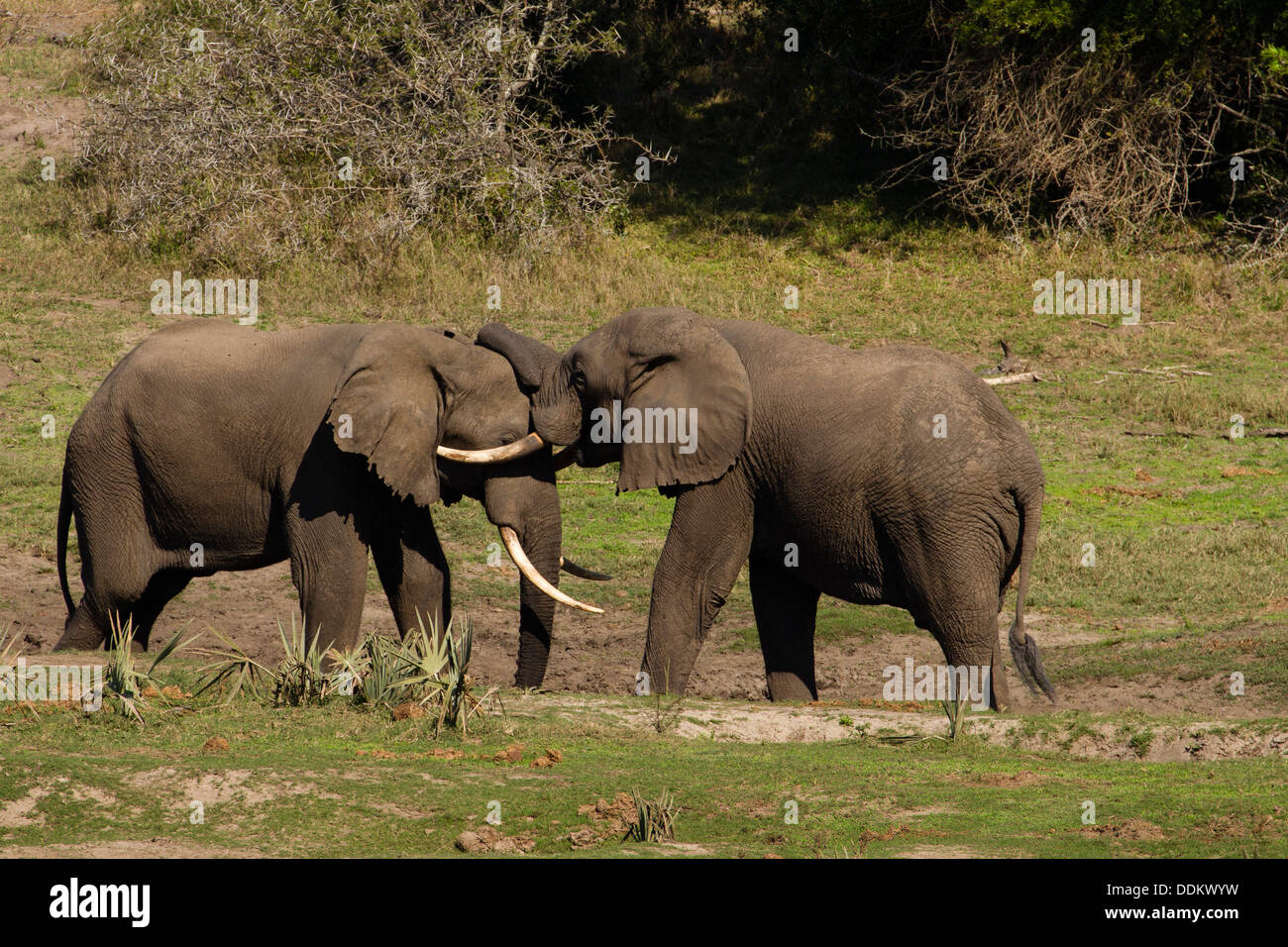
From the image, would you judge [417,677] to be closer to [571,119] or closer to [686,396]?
[686,396]

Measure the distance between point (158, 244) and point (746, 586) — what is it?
1084 centimetres

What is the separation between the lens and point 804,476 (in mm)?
11477

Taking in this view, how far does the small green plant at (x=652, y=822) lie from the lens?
312 inches

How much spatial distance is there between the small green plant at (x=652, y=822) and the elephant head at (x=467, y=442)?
3.39 m

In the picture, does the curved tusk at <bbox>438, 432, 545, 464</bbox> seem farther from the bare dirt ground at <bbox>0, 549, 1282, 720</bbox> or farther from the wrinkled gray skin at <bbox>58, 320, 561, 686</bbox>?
the bare dirt ground at <bbox>0, 549, 1282, 720</bbox>

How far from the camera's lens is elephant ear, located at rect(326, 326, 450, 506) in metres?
11.1

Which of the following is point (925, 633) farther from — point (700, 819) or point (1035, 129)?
point (1035, 129)

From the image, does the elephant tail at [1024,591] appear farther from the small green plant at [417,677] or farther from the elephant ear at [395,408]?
the elephant ear at [395,408]

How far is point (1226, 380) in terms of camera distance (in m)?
20.2

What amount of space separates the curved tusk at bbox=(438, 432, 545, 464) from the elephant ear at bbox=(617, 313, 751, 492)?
0.65m

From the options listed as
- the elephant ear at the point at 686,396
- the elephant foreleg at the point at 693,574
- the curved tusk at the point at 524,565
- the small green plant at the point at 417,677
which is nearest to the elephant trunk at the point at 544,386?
the elephant ear at the point at 686,396

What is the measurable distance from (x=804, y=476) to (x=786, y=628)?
4.34 feet
